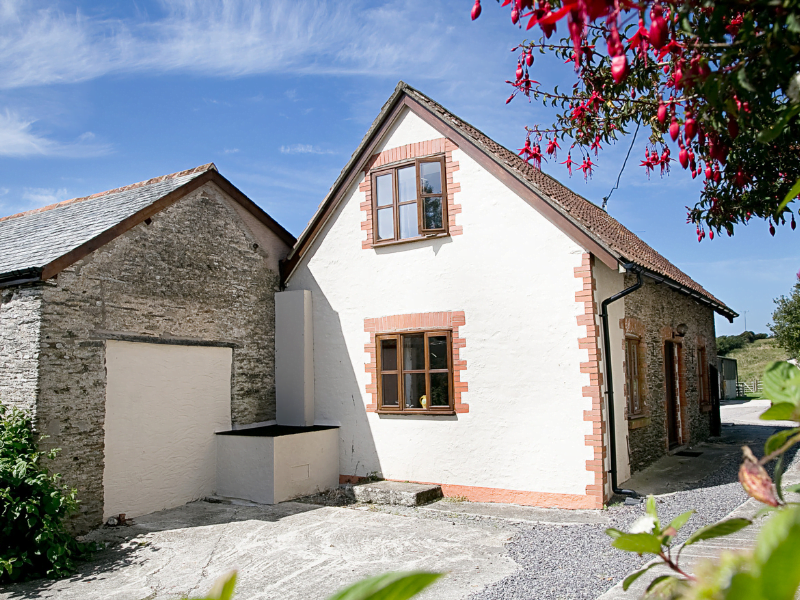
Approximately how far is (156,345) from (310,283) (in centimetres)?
321

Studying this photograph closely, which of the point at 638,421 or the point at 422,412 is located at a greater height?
the point at 422,412

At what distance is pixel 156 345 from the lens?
9.64 meters

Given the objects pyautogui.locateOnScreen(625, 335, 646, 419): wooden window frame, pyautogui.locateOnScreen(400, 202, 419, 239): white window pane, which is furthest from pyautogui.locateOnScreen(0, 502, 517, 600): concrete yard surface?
pyautogui.locateOnScreen(400, 202, 419, 239): white window pane

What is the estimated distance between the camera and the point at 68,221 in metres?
10.4

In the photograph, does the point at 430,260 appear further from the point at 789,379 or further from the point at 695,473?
the point at 789,379

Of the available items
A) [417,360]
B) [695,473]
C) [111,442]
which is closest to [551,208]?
[417,360]

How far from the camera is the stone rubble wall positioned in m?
7.91

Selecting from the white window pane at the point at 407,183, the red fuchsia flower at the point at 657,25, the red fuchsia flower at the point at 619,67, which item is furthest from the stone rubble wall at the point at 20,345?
the red fuchsia flower at the point at 657,25

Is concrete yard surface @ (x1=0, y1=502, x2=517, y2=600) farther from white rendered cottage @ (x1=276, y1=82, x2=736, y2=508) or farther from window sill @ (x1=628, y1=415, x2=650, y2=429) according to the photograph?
window sill @ (x1=628, y1=415, x2=650, y2=429)

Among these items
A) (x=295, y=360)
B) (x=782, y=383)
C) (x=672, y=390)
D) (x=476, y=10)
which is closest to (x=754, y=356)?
(x=672, y=390)

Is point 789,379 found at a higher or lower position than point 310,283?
lower

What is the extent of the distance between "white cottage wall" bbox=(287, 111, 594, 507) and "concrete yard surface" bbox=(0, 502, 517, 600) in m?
1.49

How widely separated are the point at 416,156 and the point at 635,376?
536cm

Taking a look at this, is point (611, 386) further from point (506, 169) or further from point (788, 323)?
point (788, 323)
